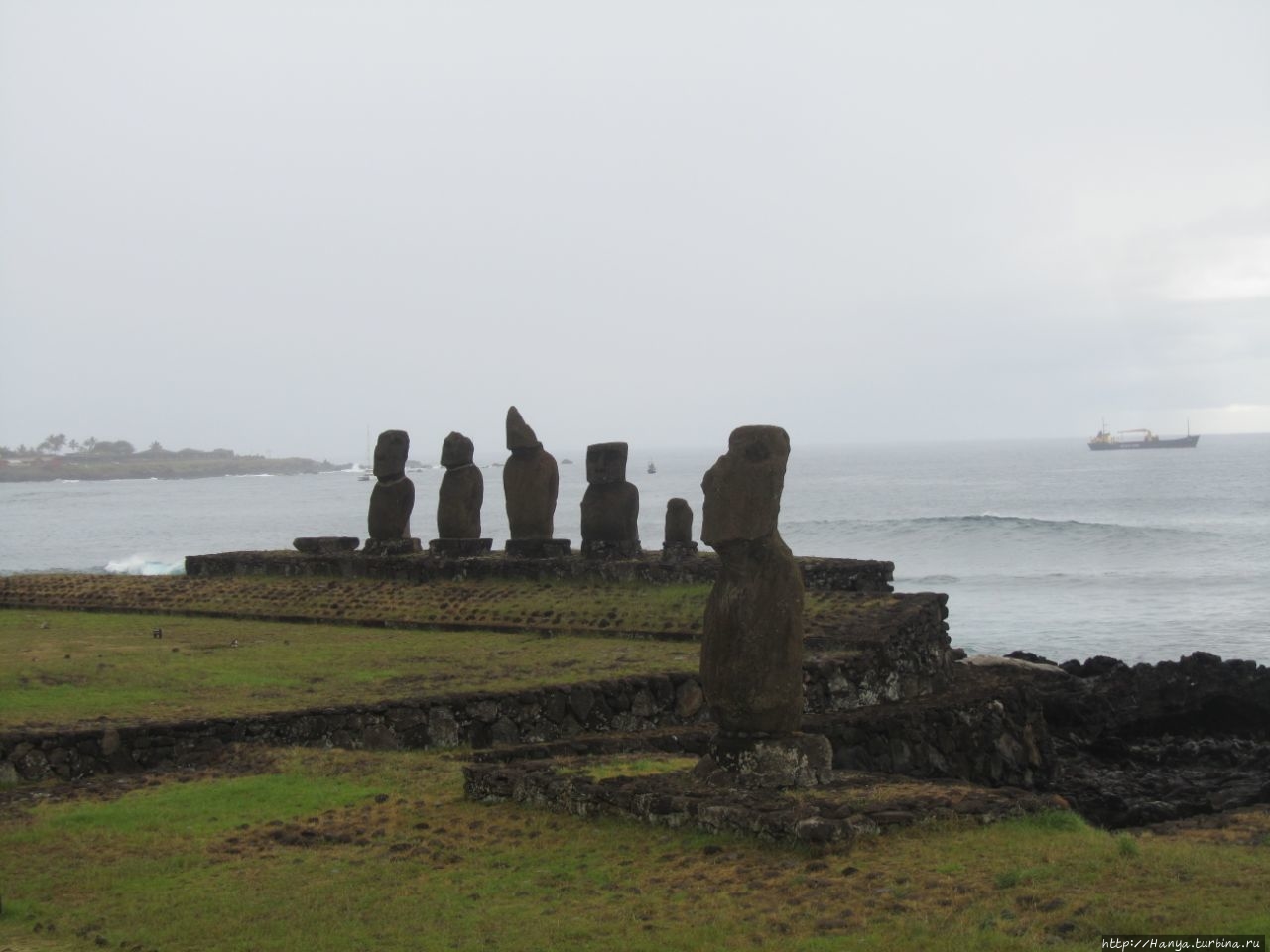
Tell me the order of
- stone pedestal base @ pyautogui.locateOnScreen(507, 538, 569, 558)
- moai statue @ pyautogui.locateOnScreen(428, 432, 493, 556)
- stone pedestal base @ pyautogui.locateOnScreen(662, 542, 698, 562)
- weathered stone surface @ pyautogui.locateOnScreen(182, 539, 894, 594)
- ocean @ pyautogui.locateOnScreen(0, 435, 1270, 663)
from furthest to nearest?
ocean @ pyautogui.locateOnScreen(0, 435, 1270, 663), moai statue @ pyautogui.locateOnScreen(428, 432, 493, 556), stone pedestal base @ pyautogui.locateOnScreen(507, 538, 569, 558), stone pedestal base @ pyautogui.locateOnScreen(662, 542, 698, 562), weathered stone surface @ pyautogui.locateOnScreen(182, 539, 894, 594)

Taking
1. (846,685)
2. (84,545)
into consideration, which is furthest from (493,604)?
(84,545)

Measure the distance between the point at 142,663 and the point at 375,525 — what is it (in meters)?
11.1

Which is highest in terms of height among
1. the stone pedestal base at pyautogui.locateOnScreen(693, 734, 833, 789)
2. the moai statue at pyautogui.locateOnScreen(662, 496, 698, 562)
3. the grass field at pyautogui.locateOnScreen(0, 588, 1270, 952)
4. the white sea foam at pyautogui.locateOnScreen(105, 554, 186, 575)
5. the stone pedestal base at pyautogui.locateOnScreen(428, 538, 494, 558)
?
the moai statue at pyautogui.locateOnScreen(662, 496, 698, 562)

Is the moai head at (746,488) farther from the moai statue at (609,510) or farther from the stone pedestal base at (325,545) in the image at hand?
the stone pedestal base at (325,545)

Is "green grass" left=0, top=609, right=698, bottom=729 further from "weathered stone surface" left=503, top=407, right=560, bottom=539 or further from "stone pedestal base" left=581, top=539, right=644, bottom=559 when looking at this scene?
"weathered stone surface" left=503, top=407, right=560, bottom=539

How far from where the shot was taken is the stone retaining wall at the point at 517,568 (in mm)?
24031

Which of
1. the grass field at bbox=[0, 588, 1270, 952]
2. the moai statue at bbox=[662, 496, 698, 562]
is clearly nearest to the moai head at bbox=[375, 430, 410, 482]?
the moai statue at bbox=[662, 496, 698, 562]

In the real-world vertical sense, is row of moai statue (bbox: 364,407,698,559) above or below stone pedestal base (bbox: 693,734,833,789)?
above

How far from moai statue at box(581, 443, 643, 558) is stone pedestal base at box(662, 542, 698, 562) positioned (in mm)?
893

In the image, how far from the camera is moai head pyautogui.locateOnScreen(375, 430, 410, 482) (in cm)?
3028

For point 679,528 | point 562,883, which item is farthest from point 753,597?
point 679,528

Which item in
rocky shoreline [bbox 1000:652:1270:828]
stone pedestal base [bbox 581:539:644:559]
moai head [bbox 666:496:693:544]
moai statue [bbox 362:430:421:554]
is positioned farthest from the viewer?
moai statue [bbox 362:430:421:554]

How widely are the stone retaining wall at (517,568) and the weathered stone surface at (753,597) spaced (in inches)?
489

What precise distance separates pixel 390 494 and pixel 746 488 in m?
19.7
